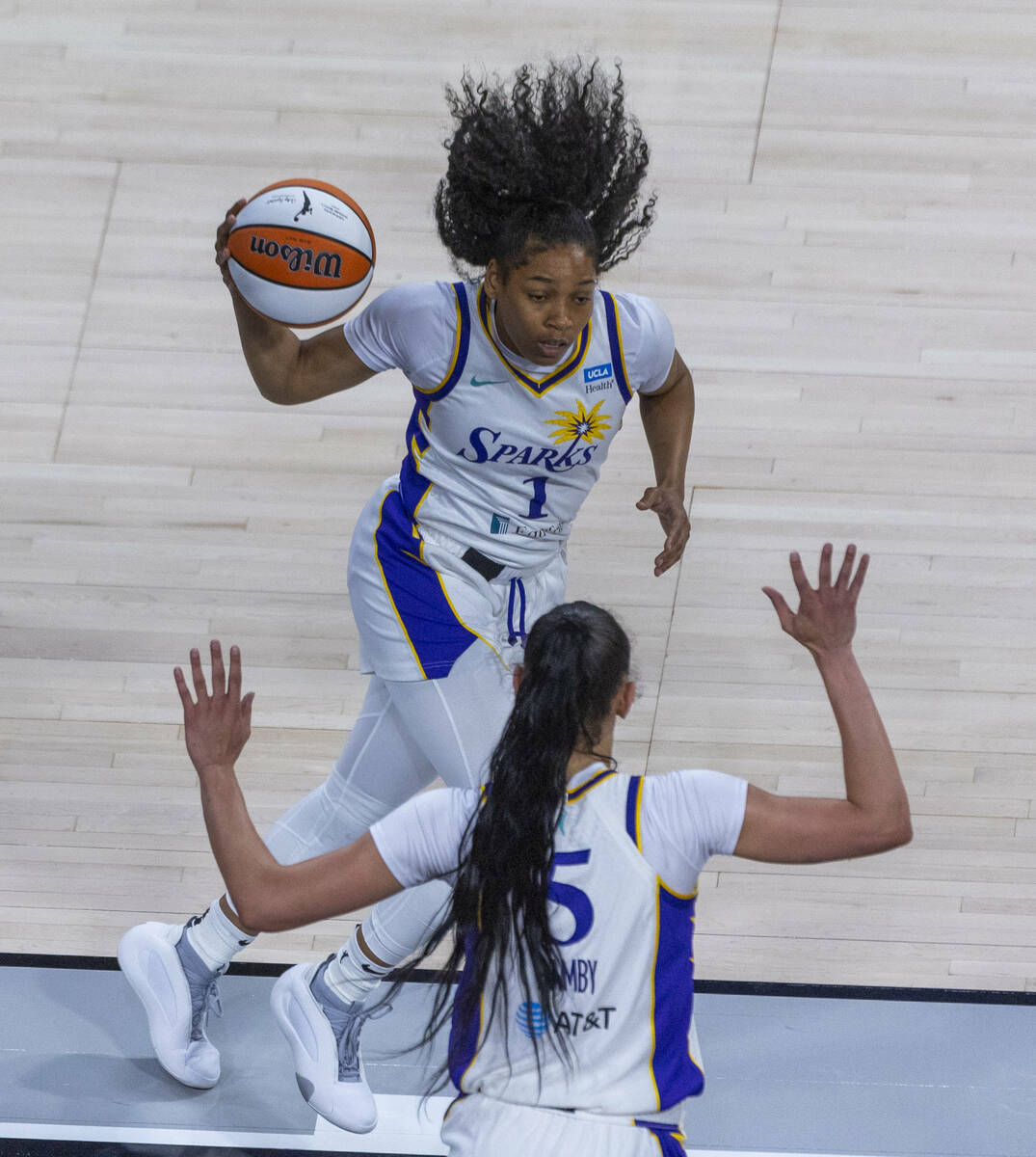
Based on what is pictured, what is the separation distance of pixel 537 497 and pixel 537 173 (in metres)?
0.60

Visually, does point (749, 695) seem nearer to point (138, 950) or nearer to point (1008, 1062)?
point (1008, 1062)

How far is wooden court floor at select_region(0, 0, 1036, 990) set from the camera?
12.0 ft

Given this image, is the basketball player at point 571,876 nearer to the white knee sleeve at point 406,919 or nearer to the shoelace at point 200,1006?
the white knee sleeve at point 406,919

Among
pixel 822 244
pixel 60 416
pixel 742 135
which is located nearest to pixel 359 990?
pixel 60 416

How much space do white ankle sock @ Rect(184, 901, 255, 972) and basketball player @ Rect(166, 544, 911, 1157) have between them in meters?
0.93

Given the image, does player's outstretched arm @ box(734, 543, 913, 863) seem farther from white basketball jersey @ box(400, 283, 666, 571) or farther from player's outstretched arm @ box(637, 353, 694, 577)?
player's outstretched arm @ box(637, 353, 694, 577)

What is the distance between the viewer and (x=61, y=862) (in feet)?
11.7

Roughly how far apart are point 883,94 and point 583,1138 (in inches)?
191

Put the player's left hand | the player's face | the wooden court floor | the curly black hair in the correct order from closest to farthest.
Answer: the player's face → the curly black hair → the player's left hand → the wooden court floor

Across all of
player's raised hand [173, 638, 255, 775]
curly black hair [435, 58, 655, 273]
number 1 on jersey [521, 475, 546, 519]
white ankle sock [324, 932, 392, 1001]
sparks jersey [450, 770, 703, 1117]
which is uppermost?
curly black hair [435, 58, 655, 273]

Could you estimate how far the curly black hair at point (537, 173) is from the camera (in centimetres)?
280

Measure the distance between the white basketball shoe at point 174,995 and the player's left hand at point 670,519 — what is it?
1.20 metres

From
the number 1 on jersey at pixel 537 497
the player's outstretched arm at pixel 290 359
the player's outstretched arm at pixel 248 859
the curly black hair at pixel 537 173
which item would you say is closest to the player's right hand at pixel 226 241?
the player's outstretched arm at pixel 290 359

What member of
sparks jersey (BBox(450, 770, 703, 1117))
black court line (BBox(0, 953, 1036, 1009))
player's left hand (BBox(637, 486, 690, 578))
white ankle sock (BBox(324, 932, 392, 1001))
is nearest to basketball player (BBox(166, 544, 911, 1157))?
sparks jersey (BBox(450, 770, 703, 1117))
